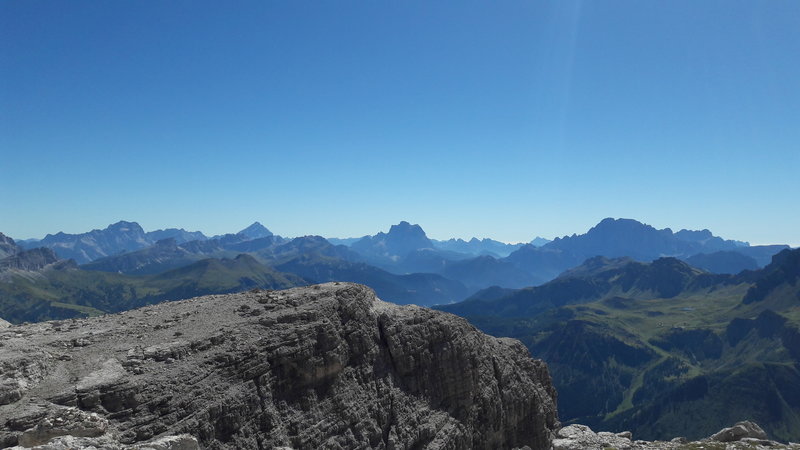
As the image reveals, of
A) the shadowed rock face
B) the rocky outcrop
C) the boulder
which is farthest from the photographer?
the boulder

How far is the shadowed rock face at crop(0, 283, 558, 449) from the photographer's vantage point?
1141 inches

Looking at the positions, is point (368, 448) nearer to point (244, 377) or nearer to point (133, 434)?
point (244, 377)

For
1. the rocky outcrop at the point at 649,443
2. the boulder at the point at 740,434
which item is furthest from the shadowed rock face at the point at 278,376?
the boulder at the point at 740,434

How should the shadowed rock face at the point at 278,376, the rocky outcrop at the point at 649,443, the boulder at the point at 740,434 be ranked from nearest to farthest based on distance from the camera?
the shadowed rock face at the point at 278,376 → the rocky outcrop at the point at 649,443 → the boulder at the point at 740,434

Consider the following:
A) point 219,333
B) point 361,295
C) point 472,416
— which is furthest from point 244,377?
point 472,416

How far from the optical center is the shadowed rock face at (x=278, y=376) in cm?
2897

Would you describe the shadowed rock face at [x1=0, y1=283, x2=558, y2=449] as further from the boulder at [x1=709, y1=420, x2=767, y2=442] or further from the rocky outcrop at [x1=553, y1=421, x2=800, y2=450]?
the boulder at [x1=709, y1=420, x2=767, y2=442]

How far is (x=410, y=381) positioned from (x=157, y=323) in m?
23.9

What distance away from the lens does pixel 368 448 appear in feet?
131

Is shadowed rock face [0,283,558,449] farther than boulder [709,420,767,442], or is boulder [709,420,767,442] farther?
boulder [709,420,767,442]

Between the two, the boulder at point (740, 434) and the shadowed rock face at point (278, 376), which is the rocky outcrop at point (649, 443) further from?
the shadowed rock face at point (278, 376)

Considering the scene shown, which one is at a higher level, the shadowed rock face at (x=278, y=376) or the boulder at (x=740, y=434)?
the shadowed rock face at (x=278, y=376)

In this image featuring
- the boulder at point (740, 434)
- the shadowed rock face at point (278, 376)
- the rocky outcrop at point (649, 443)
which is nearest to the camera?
the shadowed rock face at point (278, 376)

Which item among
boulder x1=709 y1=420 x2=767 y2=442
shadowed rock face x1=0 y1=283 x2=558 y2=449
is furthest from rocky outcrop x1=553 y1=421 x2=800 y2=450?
shadowed rock face x1=0 y1=283 x2=558 y2=449
